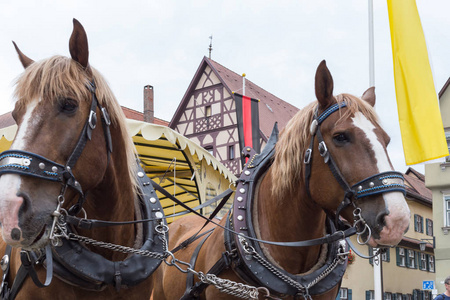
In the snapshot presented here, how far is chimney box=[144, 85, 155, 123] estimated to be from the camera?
80.4 feet

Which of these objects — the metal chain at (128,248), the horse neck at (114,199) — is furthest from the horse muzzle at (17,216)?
the horse neck at (114,199)

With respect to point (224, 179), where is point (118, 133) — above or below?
below

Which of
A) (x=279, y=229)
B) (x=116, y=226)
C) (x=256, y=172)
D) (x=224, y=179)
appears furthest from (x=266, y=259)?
(x=224, y=179)

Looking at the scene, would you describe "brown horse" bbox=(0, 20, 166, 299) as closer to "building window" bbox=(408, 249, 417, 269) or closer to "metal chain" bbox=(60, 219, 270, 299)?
"metal chain" bbox=(60, 219, 270, 299)

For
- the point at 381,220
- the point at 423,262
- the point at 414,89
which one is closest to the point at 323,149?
the point at 381,220

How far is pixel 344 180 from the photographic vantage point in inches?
112

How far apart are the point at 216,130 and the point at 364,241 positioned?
2088 centimetres

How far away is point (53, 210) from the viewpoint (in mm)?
2361

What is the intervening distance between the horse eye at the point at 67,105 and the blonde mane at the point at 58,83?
22mm

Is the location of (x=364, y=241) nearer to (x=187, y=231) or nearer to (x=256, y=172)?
(x=256, y=172)

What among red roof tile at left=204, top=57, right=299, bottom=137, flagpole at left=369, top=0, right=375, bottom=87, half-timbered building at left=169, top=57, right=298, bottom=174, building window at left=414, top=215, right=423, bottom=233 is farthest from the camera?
building window at left=414, top=215, right=423, bottom=233

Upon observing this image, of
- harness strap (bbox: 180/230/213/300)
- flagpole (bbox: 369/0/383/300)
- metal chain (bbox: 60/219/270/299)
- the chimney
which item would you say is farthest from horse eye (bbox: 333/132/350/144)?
the chimney

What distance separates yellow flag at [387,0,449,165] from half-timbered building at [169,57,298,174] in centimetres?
1706

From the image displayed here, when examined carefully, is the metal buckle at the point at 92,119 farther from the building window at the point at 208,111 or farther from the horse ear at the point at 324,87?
the building window at the point at 208,111
